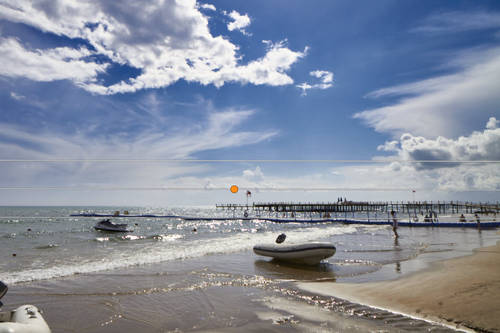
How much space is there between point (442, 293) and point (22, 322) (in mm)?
9311

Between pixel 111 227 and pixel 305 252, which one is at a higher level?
pixel 305 252

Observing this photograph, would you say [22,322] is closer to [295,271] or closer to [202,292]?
[202,292]

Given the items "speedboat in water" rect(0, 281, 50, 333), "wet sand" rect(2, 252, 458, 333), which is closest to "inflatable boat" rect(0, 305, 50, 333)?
"speedboat in water" rect(0, 281, 50, 333)

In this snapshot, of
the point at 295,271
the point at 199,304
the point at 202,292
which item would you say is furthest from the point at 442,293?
the point at 202,292

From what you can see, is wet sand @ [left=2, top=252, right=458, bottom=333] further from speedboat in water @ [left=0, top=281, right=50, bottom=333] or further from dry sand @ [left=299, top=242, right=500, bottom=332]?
speedboat in water @ [left=0, top=281, right=50, bottom=333]

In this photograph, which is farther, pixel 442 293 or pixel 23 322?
pixel 442 293

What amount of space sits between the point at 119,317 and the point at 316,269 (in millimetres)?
7755

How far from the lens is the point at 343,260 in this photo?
13.6 metres

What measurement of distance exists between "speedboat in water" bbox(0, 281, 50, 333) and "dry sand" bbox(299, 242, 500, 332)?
6665 mm

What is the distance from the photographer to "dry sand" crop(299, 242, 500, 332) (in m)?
5.88

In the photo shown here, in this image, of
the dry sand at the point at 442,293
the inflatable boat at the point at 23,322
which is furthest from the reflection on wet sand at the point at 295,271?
the inflatable boat at the point at 23,322

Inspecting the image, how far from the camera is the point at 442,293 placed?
291 inches

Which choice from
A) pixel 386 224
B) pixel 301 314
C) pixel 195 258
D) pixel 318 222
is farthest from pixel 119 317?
pixel 318 222

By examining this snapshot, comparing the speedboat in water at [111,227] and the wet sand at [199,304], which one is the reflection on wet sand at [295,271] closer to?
the wet sand at [199,304]
